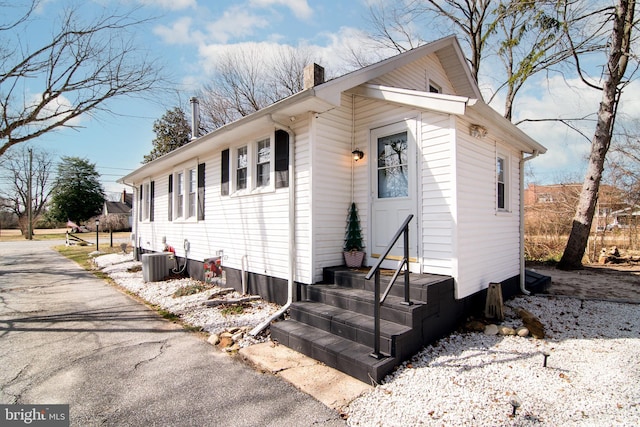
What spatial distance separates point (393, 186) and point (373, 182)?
14.1 inches

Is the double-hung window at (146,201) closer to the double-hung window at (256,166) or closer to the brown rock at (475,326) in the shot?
the double-hung window at (256,166)

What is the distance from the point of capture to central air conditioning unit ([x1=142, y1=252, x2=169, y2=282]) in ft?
27.0

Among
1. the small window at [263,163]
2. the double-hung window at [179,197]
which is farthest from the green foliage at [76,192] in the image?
the small window at [263,163]

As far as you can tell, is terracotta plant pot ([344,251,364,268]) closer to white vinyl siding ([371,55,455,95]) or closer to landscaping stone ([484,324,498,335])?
landscaping stone ([484,324,498,335])

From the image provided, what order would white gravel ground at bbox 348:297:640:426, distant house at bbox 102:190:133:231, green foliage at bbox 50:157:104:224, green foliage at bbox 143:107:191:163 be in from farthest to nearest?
green foliage at bbox 50:157:104:224 → distant house at bbox 102:190:133:231 → green foliage at bbox 143:107:191:163 → white gravel ground at bbox 348:297:640:426

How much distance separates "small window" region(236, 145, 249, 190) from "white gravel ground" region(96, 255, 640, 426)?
9.51ft

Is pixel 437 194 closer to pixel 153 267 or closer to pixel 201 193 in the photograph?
pixel 201 193

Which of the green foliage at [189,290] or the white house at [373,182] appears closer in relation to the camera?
the white house at [373,182]

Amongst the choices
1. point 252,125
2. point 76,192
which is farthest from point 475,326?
point 76,192

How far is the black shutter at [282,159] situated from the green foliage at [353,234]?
1.26 metres

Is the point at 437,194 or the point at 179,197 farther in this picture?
the point at 179,197

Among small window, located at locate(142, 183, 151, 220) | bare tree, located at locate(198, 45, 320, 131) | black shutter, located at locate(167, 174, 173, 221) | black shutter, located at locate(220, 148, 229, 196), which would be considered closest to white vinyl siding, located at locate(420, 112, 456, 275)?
black shutter, located at locate(220, 148, 229, 196)

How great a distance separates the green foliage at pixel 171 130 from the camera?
71.3 ft

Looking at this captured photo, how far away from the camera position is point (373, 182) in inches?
210
